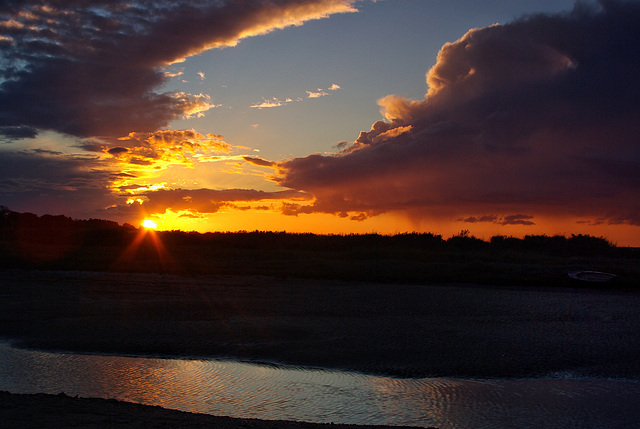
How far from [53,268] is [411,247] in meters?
23.3

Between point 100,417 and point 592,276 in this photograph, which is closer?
point 100,417

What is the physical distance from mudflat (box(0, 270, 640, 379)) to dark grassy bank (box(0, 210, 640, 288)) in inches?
182

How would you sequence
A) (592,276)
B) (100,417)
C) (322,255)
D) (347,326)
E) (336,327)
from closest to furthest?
(100,417) < (336,327) < (347,326) < (592,276) < (322,255)

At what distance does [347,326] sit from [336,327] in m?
0.26

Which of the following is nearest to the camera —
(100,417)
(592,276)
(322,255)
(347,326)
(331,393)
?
(100,417)

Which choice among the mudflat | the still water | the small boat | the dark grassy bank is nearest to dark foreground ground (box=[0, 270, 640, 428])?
the mudflat

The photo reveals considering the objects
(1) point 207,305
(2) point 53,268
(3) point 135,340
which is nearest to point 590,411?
(3) point 135,340

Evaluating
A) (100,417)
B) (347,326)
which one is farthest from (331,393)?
(347,326)

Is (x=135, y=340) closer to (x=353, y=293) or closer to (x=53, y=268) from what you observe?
(x=353, y=293)

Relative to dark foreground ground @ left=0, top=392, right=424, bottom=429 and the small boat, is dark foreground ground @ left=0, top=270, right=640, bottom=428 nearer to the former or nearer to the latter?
dark foreground ground @ left=0, top=392, right=424, bottom=429

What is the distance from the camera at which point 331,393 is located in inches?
260

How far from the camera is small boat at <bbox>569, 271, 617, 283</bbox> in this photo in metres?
20.1

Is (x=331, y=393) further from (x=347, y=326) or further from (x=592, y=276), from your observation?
(x=592, y=276)

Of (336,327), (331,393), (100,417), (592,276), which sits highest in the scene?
(592,276)
